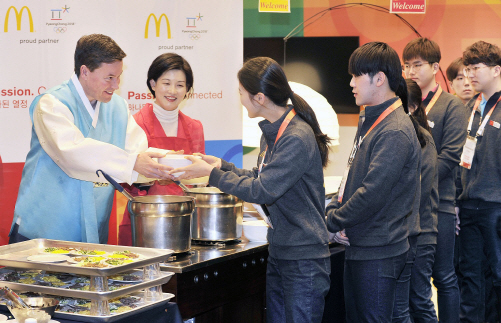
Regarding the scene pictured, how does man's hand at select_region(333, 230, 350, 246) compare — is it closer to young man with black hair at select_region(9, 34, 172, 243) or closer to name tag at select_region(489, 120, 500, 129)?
young man with black hair at select_region(9, 34, 172, 243)

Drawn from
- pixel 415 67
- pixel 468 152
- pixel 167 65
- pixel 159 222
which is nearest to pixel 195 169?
pixel 159 222

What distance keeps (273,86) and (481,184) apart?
6.65 ft

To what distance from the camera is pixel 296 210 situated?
2.11m

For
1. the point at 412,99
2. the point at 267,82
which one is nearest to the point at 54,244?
the point at 267,82

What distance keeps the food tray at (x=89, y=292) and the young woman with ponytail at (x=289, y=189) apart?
1.62ft

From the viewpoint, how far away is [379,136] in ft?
7.48

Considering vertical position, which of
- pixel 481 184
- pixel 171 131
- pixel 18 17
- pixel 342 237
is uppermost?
pixel 18 17

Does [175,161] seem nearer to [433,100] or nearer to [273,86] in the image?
A: [273,86]

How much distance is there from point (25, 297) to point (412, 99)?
85.4 inches

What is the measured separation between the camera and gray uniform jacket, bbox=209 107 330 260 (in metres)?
2.06

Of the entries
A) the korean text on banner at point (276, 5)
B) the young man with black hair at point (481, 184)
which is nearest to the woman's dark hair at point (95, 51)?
the young man with black hair at point (481, 184)

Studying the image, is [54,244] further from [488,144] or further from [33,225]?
[488,144]

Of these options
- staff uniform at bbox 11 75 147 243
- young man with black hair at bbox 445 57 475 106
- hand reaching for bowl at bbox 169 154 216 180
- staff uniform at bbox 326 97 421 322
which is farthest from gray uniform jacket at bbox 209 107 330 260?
young man with black hair at bbox 445 57 475 106

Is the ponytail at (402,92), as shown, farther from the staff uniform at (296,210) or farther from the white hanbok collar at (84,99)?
the white hanbok collar at (84,99)
